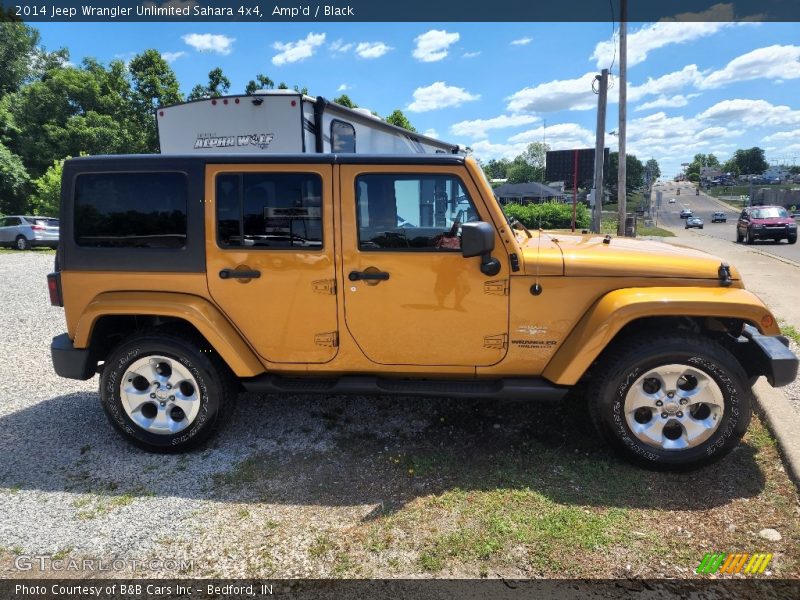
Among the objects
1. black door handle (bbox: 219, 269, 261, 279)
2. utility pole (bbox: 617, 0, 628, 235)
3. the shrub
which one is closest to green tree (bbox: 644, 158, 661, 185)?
the shrub

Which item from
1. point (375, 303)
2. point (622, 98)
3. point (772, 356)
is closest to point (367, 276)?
point (375, 303)

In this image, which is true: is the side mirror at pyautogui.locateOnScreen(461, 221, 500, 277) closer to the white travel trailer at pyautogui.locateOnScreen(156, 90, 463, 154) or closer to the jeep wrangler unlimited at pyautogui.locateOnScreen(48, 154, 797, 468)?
the jeep wrangler unlimited at pyautogui.locateOnScreen(48, 154, 797, 468)

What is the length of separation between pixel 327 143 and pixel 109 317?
9.49 ft

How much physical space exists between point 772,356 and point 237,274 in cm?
336

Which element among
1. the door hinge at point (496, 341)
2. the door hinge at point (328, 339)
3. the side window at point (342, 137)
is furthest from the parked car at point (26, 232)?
the door hinge at point (496, 341)

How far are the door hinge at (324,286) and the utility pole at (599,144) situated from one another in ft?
40.4

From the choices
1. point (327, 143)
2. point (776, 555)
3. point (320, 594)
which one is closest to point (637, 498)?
point (776, 555)

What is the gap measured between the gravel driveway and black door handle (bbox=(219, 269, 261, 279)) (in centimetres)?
125

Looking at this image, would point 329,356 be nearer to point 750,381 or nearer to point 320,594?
point 320,594

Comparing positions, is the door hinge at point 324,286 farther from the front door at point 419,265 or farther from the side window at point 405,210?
the side window at point 405,210

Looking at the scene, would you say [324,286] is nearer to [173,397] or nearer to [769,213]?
[173,397]

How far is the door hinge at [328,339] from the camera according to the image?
3.46m

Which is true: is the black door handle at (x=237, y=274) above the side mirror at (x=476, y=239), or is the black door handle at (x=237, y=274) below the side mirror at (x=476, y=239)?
below

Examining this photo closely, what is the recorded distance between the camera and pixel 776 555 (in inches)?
99.9
